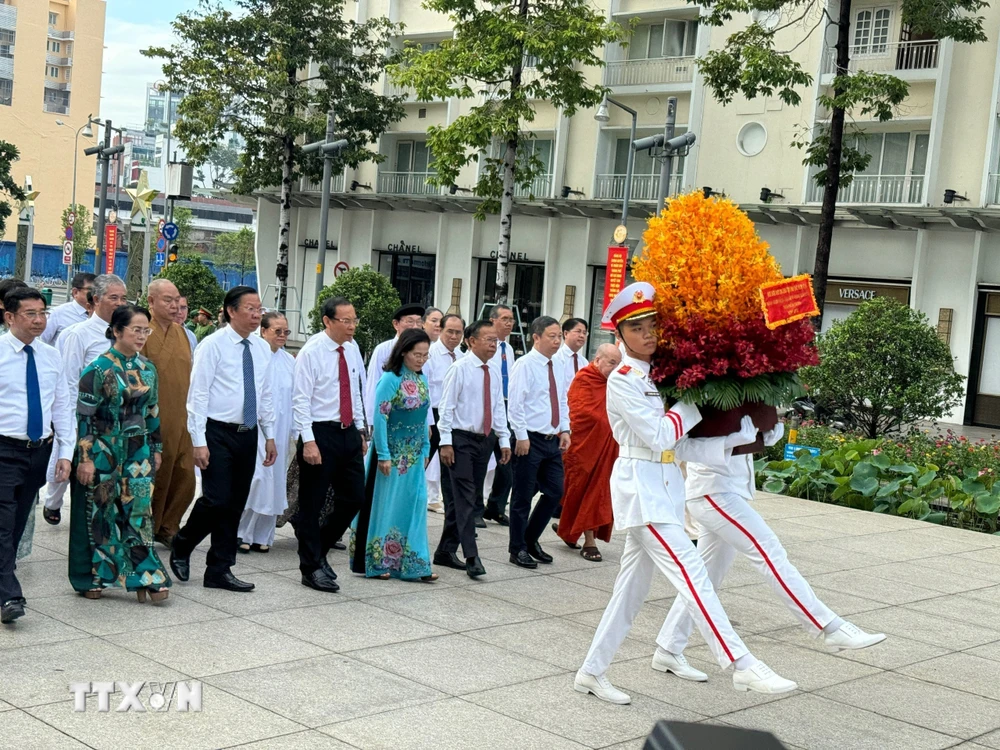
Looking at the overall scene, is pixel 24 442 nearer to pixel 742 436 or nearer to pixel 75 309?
pixel 742 436

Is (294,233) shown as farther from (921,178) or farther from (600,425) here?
(600,425)

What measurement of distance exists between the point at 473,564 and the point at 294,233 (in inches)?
1441

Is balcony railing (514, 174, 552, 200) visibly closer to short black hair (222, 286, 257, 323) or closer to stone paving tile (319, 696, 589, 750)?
short black hair (222, 286, 257, 323)

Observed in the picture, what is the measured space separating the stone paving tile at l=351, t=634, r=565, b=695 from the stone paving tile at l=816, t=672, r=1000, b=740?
1.49 m

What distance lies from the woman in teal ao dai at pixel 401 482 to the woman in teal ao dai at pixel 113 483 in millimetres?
1527

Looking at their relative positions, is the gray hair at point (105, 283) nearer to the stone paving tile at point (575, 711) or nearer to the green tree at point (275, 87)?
the stone paving tile at point (575, 711)

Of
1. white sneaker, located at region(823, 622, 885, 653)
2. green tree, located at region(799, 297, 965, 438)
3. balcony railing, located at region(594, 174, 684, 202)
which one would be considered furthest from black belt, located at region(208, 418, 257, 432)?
balcony railing, located at region(594, 174, 684, 202)

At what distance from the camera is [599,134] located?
35125 mm

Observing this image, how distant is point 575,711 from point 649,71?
3091 centimetres

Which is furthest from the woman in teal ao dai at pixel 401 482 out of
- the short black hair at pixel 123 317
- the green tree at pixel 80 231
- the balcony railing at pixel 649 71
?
the green tree at pixel 80 231

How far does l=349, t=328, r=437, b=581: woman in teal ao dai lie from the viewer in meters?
7.98

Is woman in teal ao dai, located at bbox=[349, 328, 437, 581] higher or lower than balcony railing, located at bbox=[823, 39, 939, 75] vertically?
lower

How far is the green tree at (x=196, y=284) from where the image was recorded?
1155 inches

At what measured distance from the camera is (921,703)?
19.7 feet
